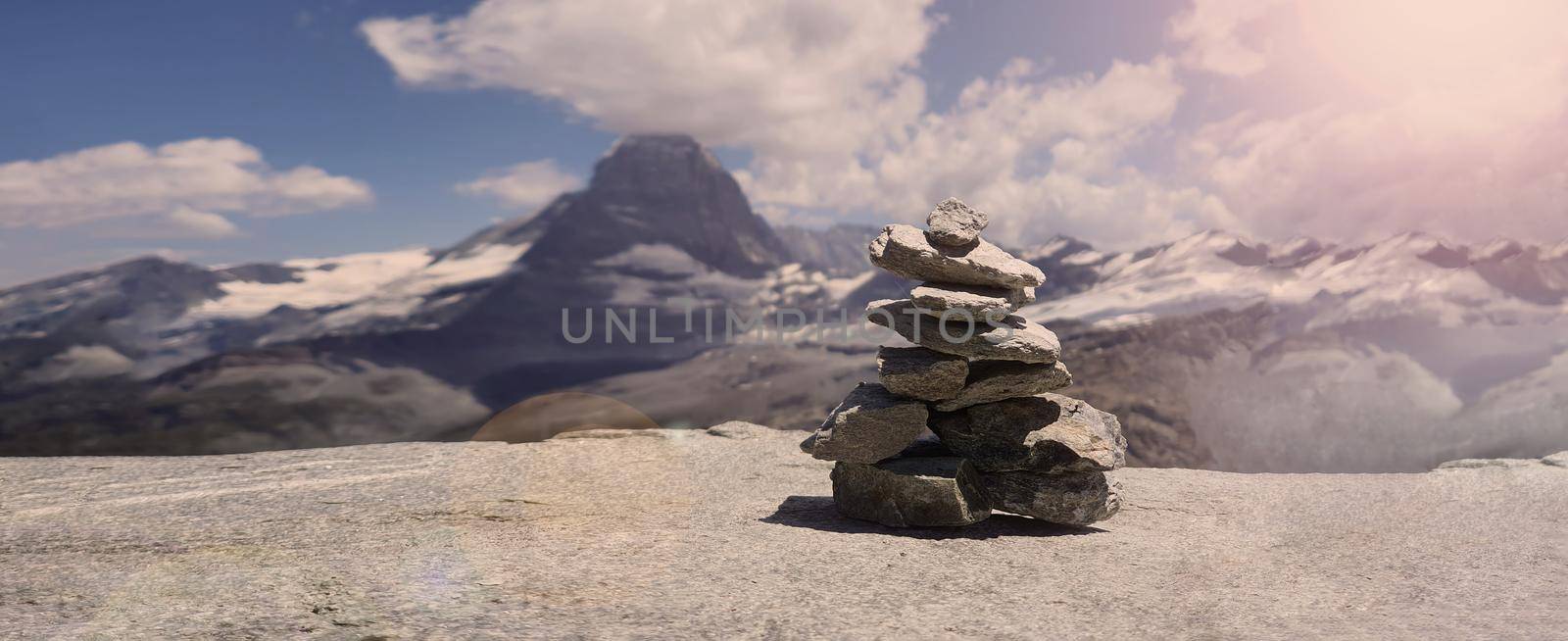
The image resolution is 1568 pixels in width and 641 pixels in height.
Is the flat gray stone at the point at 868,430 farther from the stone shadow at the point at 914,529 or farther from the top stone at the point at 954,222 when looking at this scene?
the top stone at the point at 954,222

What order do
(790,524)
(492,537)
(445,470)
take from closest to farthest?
(492,537)
(790,524)
(445,470)

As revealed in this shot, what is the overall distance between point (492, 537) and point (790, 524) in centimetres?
500

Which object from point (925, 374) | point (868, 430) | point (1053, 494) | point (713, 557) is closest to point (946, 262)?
point (925, 374)

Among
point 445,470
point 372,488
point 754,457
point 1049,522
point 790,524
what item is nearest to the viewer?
point 790,524

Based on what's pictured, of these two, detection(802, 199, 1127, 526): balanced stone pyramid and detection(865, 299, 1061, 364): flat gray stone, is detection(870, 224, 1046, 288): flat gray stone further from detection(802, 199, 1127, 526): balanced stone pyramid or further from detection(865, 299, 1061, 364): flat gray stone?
detection(865, 299, 1061, 364): flat gray stone

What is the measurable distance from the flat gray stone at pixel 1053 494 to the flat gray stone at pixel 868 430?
1.83m

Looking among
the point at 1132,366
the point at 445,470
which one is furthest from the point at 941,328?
the point at 1132,366

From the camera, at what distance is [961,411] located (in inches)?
608

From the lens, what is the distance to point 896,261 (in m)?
15.1

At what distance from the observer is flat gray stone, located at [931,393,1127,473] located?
14742 millimetres

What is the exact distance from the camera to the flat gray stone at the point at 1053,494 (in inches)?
582

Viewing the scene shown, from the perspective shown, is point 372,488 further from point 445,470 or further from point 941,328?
point 941,328

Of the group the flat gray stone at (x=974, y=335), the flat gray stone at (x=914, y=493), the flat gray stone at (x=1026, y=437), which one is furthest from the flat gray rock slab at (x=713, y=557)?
the flat gray stone at (x=974, y=335)

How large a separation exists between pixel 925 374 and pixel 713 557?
200 inches
